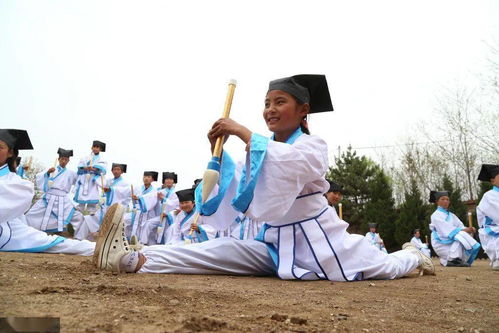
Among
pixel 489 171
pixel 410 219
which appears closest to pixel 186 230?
pixel 489 171

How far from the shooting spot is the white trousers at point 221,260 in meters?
3.33

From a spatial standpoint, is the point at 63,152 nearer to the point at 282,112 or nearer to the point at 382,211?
the point at 282,112

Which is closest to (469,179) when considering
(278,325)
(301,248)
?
(301,248)

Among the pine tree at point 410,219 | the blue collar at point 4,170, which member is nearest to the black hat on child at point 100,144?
the blue collar at point 4,170

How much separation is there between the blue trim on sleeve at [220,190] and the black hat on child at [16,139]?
3478 mm

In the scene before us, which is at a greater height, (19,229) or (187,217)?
(187,217)

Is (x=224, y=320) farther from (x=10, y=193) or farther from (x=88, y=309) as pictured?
(x=10, y=193)

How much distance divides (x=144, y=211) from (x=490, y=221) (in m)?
9.09

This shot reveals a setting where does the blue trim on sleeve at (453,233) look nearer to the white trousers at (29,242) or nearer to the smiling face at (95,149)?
the white trousers at (29,242)

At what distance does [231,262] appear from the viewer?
11.3 feet

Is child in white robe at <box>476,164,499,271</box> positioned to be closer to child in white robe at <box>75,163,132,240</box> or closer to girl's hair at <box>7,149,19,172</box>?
girl's hair at <box>7,149,19,172</box>

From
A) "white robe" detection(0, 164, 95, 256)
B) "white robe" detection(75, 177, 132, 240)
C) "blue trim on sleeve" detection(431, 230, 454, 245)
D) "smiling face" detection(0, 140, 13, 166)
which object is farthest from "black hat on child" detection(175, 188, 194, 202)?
"blue trim on sleeve" detection(431, 230, 454, 245)

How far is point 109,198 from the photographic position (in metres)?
12.1

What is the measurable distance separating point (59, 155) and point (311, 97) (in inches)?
393
